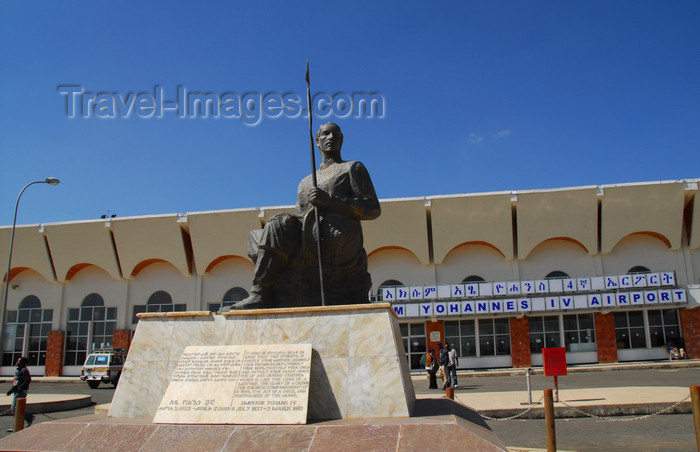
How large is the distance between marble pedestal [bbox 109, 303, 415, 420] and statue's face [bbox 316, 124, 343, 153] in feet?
7.61

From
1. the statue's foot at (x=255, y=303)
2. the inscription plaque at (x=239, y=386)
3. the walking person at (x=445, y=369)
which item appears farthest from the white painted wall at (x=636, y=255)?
the inscription plaque at (x=239, y=386)

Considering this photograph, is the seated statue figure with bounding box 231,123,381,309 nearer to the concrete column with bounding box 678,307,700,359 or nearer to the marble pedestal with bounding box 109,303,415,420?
the marble pedestal with bounding box 109,303,415,420

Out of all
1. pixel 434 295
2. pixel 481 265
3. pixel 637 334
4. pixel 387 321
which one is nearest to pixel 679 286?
pixel 637 334

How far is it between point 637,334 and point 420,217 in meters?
11.8

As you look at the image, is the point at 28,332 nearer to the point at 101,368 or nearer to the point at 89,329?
the point at 89,329

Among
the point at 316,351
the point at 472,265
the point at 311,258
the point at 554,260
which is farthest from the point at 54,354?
the point at 316,351

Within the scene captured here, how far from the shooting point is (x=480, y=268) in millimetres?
Result: 27766

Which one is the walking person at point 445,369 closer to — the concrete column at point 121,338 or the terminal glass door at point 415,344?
the terminal glass door at point 415,344

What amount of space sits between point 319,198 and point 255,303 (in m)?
1.26

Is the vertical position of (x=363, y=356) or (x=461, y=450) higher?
(x=363, y=356)

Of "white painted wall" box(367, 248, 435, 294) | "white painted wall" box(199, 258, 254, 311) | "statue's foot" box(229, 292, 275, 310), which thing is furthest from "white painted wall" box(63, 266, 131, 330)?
"statue's foot" box(229, 292, 275, 310)

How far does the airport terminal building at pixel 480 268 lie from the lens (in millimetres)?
25672

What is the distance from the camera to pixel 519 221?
26.3 meters

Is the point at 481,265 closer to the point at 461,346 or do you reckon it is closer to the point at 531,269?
the point at 531,269
